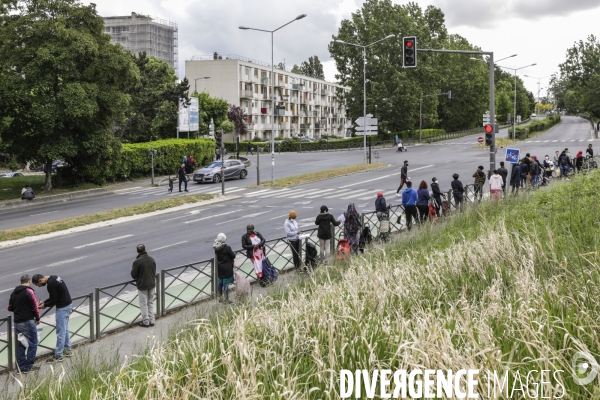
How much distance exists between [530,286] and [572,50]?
13668 centimetres

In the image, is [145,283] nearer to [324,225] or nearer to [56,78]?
[324,225]

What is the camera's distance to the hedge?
42.0 metres

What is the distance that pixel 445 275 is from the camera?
8562 mm

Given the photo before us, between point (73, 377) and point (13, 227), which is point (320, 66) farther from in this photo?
point (73, 377)

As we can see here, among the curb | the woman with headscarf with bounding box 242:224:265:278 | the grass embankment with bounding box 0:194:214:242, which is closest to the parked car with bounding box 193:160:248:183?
the grass embankment with bounding box 0:194:214:242

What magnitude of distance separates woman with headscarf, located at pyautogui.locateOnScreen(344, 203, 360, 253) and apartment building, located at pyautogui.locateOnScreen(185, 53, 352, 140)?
6589cm

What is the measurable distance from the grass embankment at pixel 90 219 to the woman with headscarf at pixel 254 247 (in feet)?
39.9

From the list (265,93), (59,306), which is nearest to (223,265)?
(59,306)

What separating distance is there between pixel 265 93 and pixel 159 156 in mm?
59217

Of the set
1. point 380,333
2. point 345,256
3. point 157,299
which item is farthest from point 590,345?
point 157,299

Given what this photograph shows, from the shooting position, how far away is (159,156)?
150ft

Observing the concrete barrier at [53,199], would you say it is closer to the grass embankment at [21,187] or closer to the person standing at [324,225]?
the grass embankment at [21,187]

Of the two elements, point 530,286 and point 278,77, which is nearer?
point 530,286

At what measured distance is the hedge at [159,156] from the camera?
42.0m
